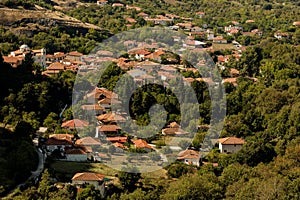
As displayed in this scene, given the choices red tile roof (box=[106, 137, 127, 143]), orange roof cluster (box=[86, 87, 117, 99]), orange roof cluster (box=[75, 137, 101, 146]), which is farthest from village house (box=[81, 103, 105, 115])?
orange roof cluster (box=[75, 137, 101, 146])

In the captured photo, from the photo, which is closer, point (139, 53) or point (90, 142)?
point (90, 142)

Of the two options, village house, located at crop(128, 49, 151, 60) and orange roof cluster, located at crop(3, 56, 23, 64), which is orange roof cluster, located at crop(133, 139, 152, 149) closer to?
orange roof cluster, located at crop(3, 56, 23, 64)

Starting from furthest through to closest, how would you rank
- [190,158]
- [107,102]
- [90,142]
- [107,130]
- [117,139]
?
[107,102] < [107,130] < [117,139] < [90,142] < [190,158]

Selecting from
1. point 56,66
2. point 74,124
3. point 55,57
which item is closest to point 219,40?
point 55,57

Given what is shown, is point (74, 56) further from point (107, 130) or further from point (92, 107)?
point (107, 130)

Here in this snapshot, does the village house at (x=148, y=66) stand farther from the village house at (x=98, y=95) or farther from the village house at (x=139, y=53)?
the village house at (x=98, y=95)

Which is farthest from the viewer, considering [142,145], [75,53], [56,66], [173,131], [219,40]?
[219,40]

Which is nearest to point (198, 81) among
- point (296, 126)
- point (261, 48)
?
point (296, 126)
